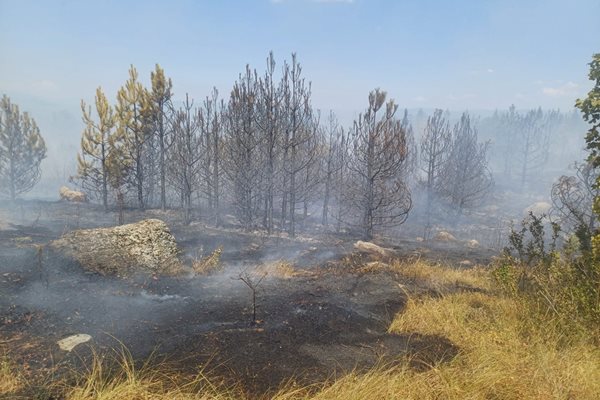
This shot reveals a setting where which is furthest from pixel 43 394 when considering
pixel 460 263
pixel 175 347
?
pixel 460 263

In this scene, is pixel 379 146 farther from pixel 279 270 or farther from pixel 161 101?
pixel 161 101

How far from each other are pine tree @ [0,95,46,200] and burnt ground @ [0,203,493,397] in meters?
11.8

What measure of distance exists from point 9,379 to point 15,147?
1999 centimetres

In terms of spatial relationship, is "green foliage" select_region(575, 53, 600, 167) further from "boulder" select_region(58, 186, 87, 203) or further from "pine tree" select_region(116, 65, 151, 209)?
"boulder" select_region(58, 186, 87, 203)

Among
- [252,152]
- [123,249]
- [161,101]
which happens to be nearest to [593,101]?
[123,249]

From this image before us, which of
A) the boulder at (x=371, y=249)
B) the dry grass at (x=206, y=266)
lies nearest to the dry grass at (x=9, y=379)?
the dry grass at (x=206, y=266)

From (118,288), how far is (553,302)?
6978 mm

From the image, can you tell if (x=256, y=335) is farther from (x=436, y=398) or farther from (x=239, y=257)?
(x=239, y=257)

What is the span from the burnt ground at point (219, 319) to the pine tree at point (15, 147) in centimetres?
1177

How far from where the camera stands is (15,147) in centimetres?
1905

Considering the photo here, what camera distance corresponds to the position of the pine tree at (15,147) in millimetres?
18656

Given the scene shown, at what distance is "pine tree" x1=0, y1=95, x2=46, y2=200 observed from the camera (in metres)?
18.7

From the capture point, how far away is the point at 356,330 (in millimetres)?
5359

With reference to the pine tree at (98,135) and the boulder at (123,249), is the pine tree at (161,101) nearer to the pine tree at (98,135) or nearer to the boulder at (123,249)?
the pine tree at (98,135)
